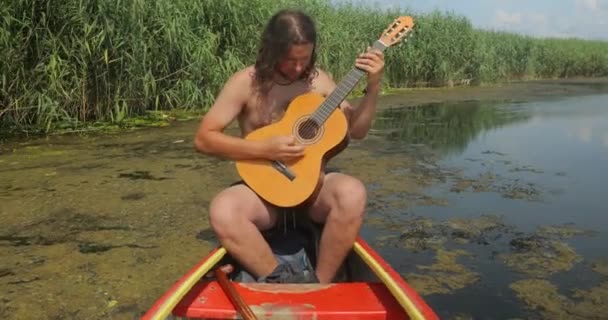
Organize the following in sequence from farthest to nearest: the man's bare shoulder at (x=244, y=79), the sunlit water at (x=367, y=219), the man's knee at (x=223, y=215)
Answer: the sunlit water at (x=367, y=219), the man's bare shoulder at (x=244, y=79), the man's knee at (x=223, y=215)

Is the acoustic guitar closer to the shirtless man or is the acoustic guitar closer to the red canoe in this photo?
the shirtless man

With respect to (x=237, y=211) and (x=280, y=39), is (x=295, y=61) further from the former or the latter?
(x=237, y=211)

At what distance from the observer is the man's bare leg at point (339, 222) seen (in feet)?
7.95

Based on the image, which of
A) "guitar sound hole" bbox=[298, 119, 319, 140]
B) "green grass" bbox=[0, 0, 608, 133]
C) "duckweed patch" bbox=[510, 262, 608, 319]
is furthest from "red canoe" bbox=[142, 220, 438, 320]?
"green grass" bbox=[0, 0, 608, 133]

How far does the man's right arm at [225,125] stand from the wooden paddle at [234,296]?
54 cm

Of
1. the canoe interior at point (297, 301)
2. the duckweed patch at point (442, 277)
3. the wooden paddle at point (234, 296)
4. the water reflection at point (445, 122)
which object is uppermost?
the wooden paddle at point (234, 296)

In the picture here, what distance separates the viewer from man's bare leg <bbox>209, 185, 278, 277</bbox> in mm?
2365

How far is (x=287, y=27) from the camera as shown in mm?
2576

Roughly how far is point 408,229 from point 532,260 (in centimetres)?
83

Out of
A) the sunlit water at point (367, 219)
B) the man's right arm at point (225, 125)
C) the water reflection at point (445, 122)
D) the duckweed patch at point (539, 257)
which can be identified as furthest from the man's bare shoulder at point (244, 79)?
the water reflection at point (445, 122)

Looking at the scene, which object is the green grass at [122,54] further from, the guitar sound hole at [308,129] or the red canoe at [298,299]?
the red canoe at [298,299]

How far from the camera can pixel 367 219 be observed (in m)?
4.23

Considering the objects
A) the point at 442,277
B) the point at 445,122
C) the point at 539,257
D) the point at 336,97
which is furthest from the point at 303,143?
the point at 445,122

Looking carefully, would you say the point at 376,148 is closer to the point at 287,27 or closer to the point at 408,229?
the point at 408,229
